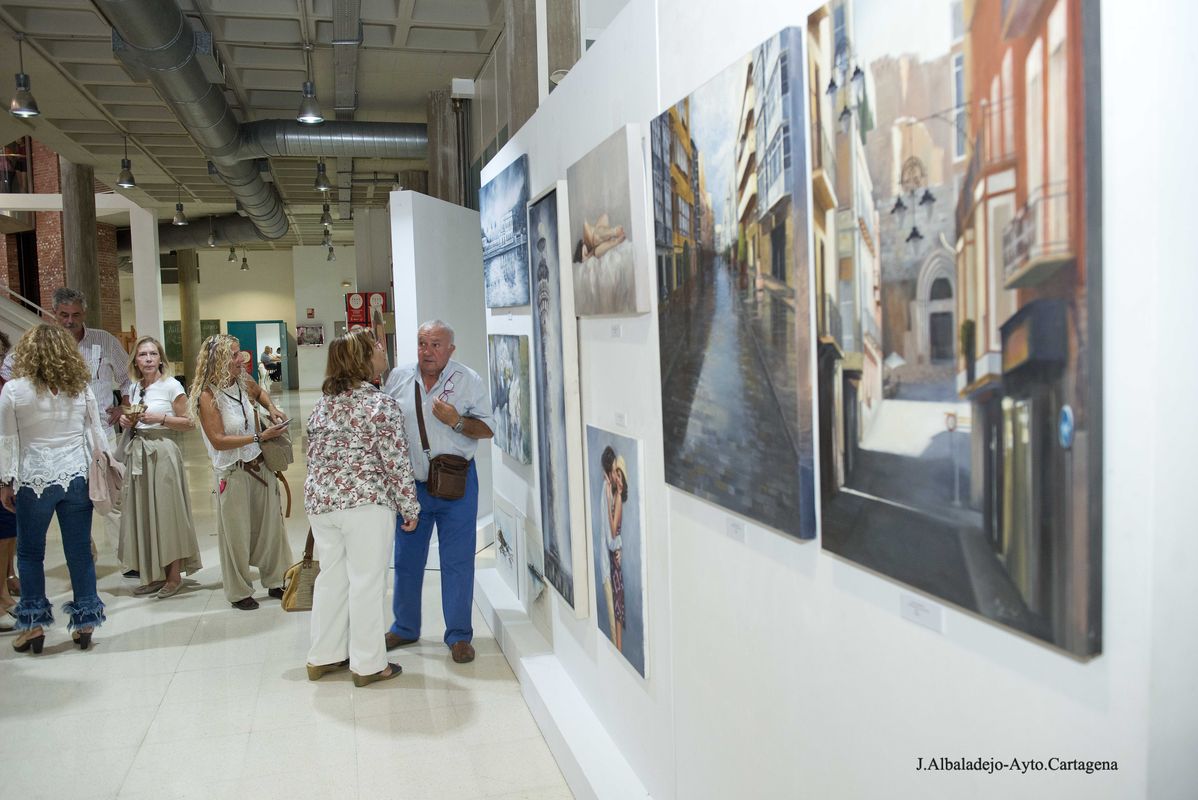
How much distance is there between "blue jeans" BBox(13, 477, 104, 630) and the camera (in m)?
5.00

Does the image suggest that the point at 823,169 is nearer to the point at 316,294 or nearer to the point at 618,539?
the point at 618,539

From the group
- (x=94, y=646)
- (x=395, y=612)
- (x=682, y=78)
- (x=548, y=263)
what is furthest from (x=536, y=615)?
(x=682, y=78)

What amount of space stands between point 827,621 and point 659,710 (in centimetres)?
127

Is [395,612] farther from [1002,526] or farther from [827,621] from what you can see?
[1002,526]

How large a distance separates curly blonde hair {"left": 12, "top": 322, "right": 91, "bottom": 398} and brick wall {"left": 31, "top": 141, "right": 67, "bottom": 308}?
14.8 metres

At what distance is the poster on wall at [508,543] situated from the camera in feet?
17.5

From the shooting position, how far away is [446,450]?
488 cm

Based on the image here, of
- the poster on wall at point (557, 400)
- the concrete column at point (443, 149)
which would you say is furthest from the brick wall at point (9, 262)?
the poster on wall at point (557, 400)

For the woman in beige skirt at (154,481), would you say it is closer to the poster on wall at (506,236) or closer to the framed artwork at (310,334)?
the poster on wall at (506,236)

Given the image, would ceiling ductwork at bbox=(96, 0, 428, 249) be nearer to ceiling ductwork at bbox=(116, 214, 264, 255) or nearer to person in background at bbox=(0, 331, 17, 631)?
person in background at bbox=(0, 331, 17, 631)

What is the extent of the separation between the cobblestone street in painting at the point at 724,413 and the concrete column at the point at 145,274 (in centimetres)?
1453

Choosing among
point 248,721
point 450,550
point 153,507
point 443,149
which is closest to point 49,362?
point 153,507

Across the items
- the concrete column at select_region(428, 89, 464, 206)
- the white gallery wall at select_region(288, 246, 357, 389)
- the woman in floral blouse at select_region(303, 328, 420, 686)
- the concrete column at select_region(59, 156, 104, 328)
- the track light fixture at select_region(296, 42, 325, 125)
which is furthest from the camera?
the white gallery wall at select_region(288, 246, 357, 389)

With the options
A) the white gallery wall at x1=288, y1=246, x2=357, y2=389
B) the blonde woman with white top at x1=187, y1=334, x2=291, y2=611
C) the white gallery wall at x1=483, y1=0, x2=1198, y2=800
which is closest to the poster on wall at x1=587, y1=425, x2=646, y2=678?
the white gallery wall at x1=483, y1=0, x2=1198, y2=800
